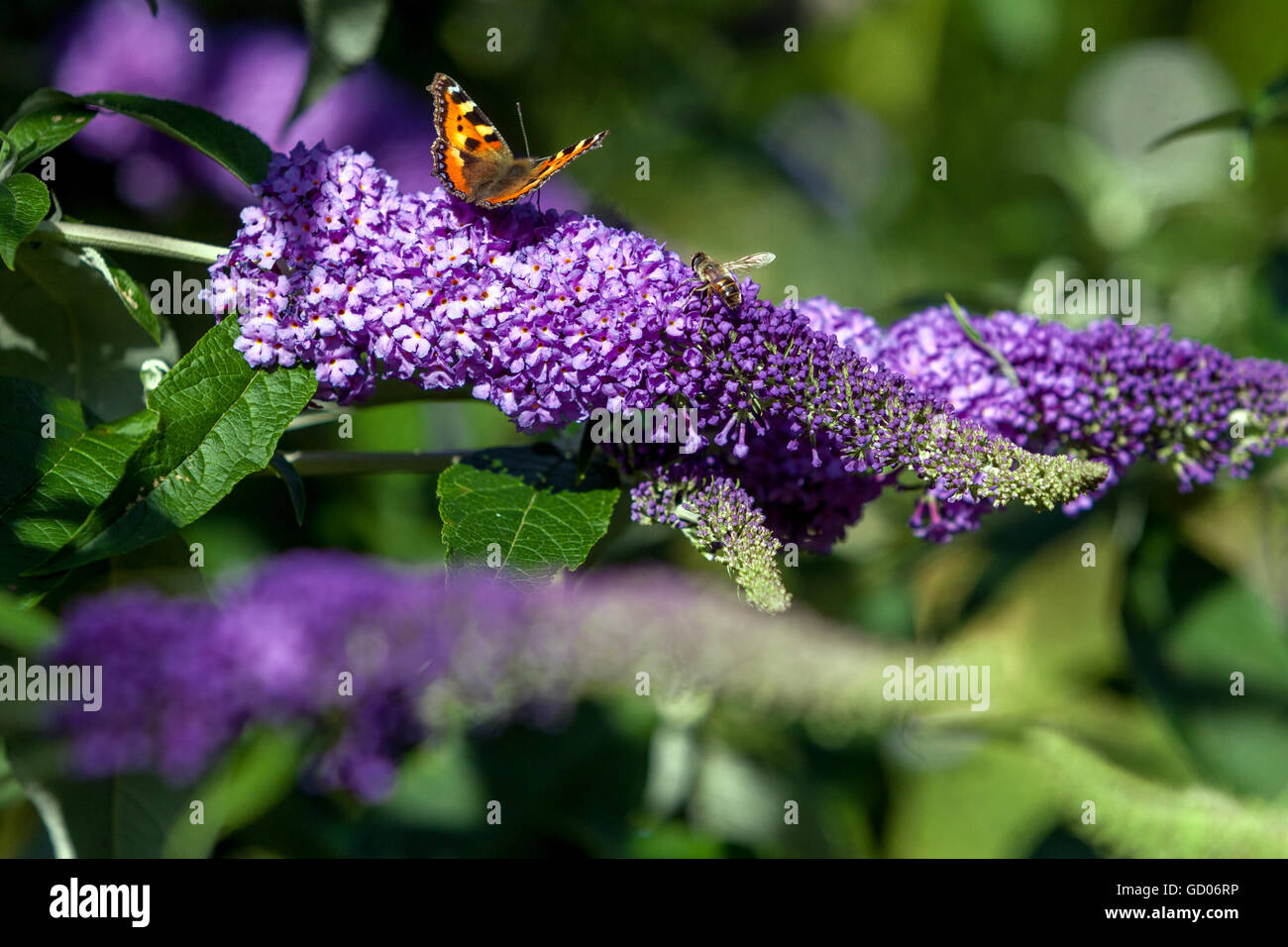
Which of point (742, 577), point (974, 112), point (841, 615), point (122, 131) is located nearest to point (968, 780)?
point (841, 615)

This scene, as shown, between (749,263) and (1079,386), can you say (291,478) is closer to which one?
(749,263)

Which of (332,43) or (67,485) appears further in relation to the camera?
(332,43)

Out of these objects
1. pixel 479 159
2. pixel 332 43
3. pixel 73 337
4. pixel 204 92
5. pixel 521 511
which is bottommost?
pixel 521 511

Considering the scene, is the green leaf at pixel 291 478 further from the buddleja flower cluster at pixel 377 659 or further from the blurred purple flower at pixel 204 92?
the blurred purple flower at pixel 204 92

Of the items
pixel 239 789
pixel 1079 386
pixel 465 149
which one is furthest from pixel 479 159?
pixel 239 789

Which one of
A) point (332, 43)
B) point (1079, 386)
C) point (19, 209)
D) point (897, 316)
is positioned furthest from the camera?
point (897, 316)

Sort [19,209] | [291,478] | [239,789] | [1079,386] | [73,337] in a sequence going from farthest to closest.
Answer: [239,789] → [73,337] → [1079,386] → [291,478] → [19,209]

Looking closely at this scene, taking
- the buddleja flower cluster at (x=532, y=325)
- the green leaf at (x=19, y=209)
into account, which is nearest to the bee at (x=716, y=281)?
the buddleja flower cluster at (x=532, y=325)
